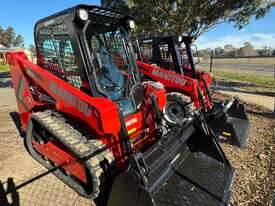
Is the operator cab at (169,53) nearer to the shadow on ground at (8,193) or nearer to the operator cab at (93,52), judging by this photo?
the operator cab at (93,52)

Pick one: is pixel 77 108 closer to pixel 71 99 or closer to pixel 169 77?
pixel 71 99

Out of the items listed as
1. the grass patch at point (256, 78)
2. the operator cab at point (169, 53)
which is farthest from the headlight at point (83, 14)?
the grass patch at point (256, 78)

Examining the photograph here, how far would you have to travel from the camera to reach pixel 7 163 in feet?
15.3

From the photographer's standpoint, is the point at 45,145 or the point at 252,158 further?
the point at 252,158

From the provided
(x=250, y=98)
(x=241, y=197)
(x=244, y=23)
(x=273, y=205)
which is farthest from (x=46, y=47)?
(x=244, y=23)

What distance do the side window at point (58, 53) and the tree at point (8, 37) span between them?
→ 91.3 meters

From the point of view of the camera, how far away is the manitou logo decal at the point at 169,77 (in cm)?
692

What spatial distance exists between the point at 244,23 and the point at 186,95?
9.71m

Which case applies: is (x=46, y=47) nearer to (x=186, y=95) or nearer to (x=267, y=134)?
(x=186, y=95)

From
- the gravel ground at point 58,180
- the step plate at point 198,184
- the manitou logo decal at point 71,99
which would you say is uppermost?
the manitou logo decal at point 71,99

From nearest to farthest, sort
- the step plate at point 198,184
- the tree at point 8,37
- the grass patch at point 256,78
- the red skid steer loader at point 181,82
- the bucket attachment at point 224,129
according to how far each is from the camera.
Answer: the step plate at point 198,184 < the bucket attachment at point 224,129 < the red skid steer loader at point 181,82 < the grass patch at point 256,78 < the tree at point 8,37

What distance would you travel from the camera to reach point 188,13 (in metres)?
12.6

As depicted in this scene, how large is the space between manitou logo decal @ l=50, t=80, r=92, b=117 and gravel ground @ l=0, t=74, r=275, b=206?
1.21 m

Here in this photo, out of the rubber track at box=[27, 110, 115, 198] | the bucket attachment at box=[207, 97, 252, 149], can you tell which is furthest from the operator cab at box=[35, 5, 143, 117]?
the bucket attachment at box=[207, 97, 252, 149]
